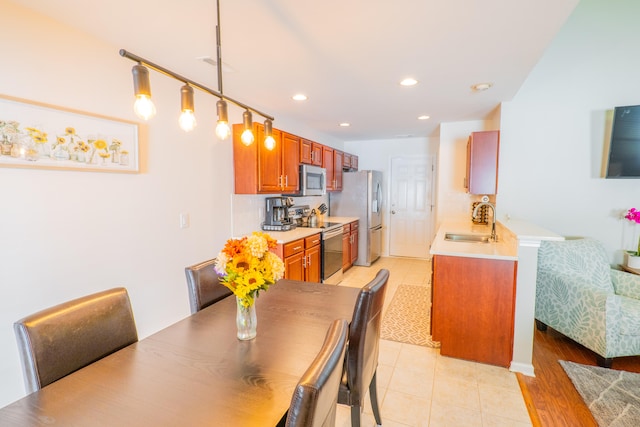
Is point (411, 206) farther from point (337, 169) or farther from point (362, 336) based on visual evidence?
point (362, 336)

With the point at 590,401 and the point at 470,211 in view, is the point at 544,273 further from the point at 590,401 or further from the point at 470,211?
the point at 470,211

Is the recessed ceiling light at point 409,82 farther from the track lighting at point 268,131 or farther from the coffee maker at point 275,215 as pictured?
the coffee maker at point 275,215

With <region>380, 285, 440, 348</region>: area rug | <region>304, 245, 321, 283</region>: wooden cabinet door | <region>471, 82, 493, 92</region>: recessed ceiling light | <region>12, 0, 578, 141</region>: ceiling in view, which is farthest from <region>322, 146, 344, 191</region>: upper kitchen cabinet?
<region>471, 82, 493, 92</region>: recessed ceiling light

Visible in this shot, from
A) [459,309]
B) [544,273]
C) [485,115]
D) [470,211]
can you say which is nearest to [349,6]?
[459,309]

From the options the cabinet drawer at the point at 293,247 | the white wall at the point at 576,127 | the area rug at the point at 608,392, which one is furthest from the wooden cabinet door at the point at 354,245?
the area rug at the point at 608,392

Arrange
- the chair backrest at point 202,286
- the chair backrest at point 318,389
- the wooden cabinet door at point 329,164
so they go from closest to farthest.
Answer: the chair backrest at point 318,389 < the chair backrest at point 202,286 < the wooden cabinet door at point 329,164

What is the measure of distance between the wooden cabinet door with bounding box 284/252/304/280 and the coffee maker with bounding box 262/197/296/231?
418mm

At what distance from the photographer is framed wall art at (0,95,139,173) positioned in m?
1.62

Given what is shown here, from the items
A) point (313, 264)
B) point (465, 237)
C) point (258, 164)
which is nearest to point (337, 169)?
point (313, 264)

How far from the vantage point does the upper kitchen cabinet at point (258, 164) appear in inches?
119

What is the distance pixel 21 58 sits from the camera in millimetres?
1639

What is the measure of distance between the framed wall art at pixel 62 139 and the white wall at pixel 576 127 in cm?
369

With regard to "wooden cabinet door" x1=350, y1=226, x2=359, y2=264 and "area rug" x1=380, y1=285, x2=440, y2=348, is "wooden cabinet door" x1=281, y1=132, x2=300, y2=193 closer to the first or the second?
"wooden cabinet door" x1=350, y1=226, x2=359, y2=264

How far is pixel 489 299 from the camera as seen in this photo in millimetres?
2332
